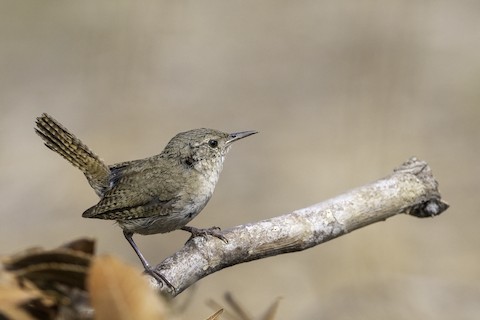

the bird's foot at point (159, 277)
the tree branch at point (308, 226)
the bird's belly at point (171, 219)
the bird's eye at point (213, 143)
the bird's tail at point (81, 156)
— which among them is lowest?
the tree branch at point (308, 226)

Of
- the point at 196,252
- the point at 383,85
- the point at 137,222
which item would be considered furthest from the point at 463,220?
the point at 196,252

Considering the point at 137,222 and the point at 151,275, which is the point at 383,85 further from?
the point at 151,275

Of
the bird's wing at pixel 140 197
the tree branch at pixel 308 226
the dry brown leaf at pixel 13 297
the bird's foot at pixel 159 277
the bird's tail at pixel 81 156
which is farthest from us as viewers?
the bird's tail at pixel 81 156

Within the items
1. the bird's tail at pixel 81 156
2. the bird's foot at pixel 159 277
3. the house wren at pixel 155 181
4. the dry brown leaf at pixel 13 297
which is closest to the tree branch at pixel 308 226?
the bird's foot at pixel 159 277

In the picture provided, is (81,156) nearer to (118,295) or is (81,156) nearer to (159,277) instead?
(159,277)

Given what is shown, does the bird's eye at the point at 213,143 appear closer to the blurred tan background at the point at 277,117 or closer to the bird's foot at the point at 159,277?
the bird's foot at the point at 159,277

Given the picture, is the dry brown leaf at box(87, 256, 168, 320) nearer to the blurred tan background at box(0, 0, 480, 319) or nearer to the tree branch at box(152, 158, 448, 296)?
the tree branch at box(152, 158, 448, 296)

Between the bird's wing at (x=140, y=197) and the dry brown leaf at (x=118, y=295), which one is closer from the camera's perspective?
the dry brown leaf at (x=118, y=295)
